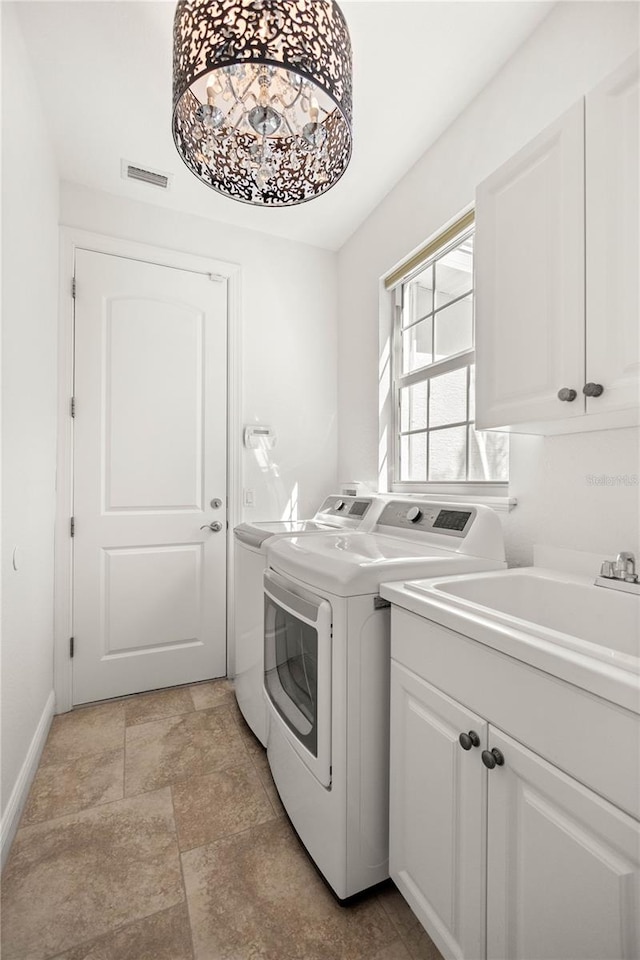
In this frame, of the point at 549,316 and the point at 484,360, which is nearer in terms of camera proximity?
the point at 549,316

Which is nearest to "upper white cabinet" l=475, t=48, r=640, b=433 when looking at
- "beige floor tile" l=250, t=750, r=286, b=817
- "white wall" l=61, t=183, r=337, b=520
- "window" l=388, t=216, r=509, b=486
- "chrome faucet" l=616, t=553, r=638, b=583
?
"chrome faucet" l=616, t=553, r=638, b=583

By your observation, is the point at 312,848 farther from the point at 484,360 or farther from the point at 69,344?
the point at 69,344

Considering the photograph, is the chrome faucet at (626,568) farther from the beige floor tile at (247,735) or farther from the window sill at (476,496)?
the beige floor tile at (247,735)

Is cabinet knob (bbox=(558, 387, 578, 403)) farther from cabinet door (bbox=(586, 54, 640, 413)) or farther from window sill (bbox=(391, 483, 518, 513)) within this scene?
window sill (bbox=(391, 483, 518, 513))

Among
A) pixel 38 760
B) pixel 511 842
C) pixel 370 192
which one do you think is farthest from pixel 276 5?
pixel 38 760

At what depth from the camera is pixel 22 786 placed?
1560 mm

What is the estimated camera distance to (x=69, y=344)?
7.42 feet

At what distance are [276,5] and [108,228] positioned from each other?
164 cm

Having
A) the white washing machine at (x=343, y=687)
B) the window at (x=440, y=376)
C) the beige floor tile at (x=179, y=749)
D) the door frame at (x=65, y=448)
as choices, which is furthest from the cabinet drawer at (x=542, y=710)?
the door frame at (x=65, y=448)

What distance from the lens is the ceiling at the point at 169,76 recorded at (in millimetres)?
1490

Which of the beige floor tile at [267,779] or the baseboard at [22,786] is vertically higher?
the baseboard at [22,786]

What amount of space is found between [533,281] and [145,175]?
2.06 metres

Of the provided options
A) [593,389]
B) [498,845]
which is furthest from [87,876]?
[593,389]

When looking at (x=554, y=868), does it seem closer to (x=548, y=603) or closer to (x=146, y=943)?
(x=548, y=603)
